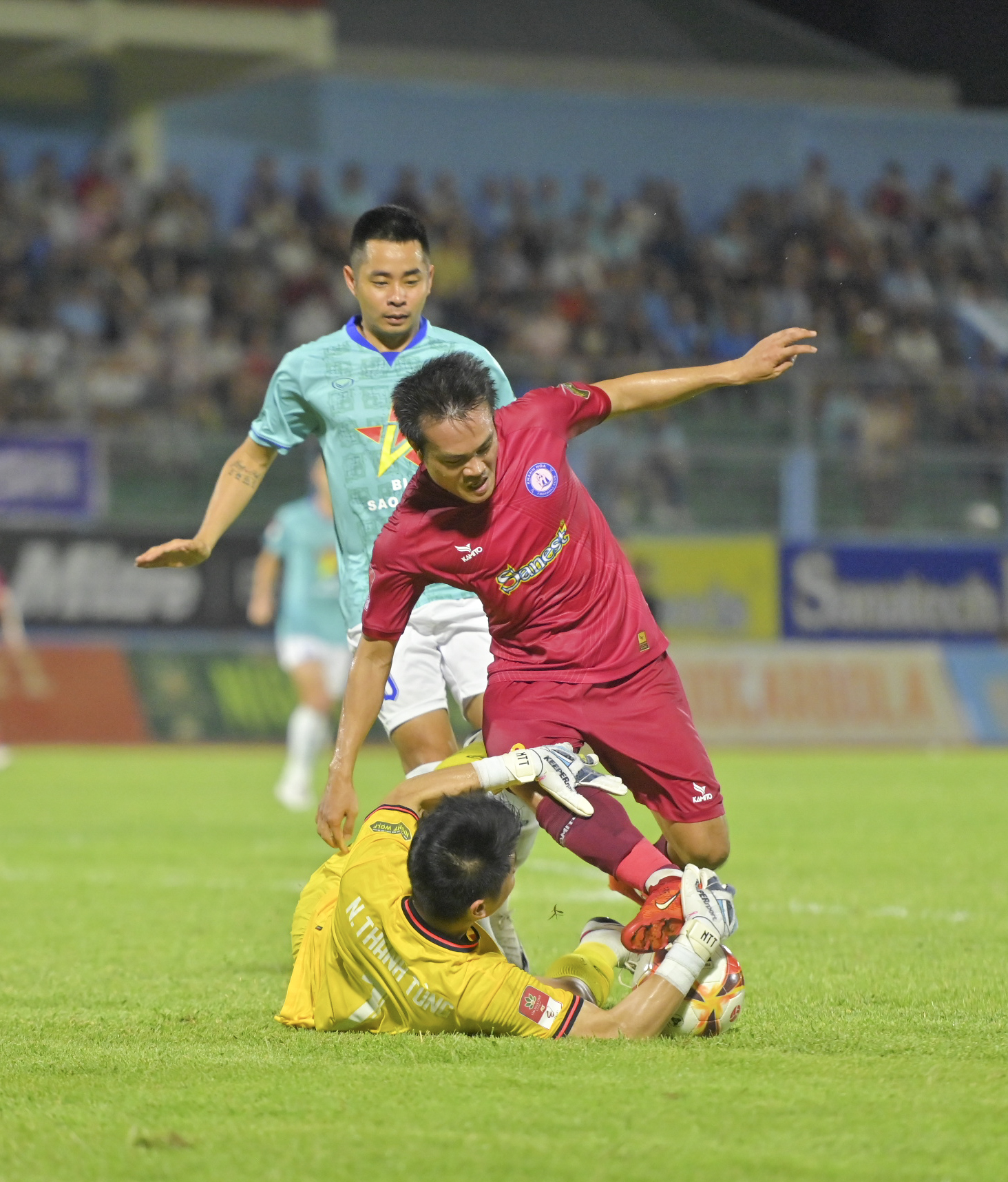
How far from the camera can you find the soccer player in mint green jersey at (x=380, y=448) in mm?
6008

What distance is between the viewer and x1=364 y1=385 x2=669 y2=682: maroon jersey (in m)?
5.11

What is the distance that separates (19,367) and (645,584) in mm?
7225

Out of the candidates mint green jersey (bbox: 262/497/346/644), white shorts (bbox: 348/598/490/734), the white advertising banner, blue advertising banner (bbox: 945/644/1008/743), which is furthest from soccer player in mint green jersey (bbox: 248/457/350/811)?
blue advertising banner (bbox: 945/644/1008/743)

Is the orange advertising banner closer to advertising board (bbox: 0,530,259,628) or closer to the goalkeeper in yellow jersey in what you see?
advertising board (bbox: 0,530,259,628)

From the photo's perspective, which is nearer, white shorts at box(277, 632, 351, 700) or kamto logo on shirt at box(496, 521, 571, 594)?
kamto logo on shirt at box(496, 521, 571, 594)

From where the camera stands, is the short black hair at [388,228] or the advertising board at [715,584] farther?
the advertising board at [715,584]

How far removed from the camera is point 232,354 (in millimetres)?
20359

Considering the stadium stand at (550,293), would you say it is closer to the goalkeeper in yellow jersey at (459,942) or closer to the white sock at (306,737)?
the white sock at (306,737)

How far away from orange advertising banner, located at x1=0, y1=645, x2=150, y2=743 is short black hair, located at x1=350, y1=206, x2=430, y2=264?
1314 cm

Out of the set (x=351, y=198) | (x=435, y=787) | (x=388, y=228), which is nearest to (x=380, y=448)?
(x=388, y=228)

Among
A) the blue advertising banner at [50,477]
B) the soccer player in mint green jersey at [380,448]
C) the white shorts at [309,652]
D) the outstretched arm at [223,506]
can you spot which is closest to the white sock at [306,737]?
the white shorts at [309,652]

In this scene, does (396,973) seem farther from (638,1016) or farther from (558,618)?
(558,618)

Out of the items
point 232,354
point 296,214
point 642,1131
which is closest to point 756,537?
point 232,354

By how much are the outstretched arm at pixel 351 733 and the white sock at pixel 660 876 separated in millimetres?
893
